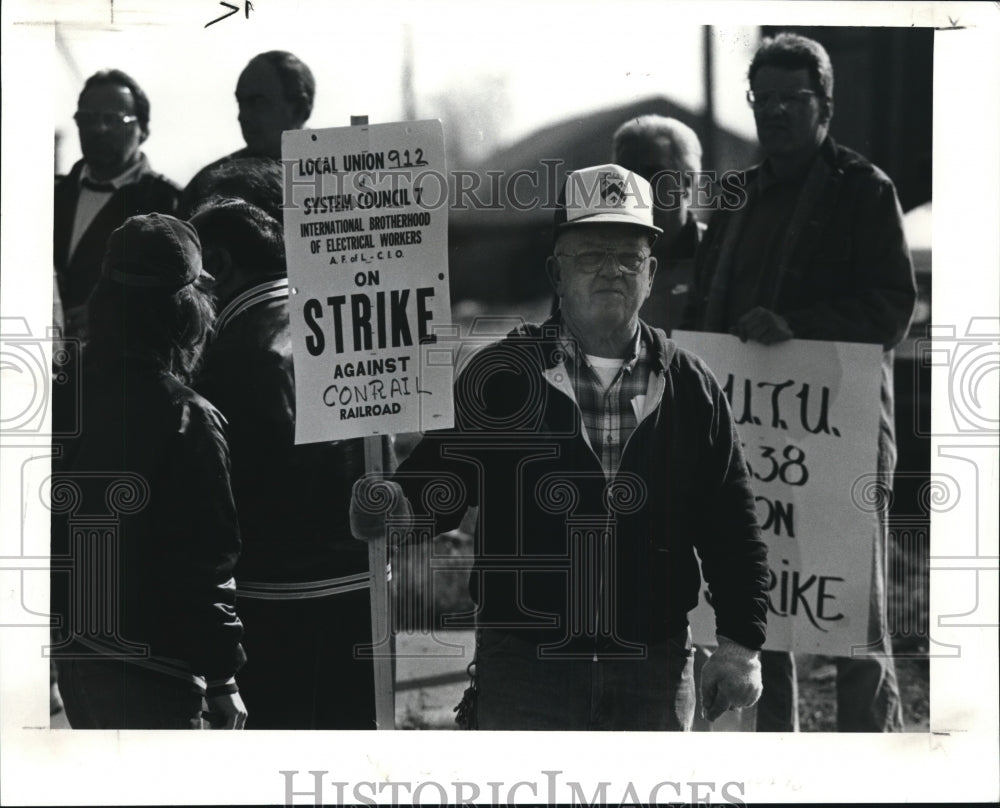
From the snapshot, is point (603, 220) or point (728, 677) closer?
point (603, 220)

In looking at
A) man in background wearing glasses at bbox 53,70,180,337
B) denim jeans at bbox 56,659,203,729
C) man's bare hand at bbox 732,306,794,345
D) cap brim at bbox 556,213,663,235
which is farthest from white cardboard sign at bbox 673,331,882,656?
man in background wearing glasses at bbox 53,70,180,337

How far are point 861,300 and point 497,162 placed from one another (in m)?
1.48

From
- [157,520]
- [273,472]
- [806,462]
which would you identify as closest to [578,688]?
[806,462]

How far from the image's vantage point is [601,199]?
5.21 meters

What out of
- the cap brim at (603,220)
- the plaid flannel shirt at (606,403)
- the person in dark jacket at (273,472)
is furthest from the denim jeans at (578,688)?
the cap brim at (603,220)

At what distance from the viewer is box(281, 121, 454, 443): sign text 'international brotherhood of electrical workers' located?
5.20m

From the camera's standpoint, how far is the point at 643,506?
5234mm

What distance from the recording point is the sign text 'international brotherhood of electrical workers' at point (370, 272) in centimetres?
520

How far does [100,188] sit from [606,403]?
206 cm

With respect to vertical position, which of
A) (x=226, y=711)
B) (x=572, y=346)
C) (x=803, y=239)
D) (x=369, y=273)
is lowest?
(x=226, y=711)

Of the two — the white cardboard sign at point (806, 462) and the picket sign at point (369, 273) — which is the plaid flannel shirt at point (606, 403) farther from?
the picket sign at point (369, 273)

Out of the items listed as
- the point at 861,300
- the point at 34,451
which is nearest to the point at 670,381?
the point at 861,300

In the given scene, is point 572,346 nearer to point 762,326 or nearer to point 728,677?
point 762,326

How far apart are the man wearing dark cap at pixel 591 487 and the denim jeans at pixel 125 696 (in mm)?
947
